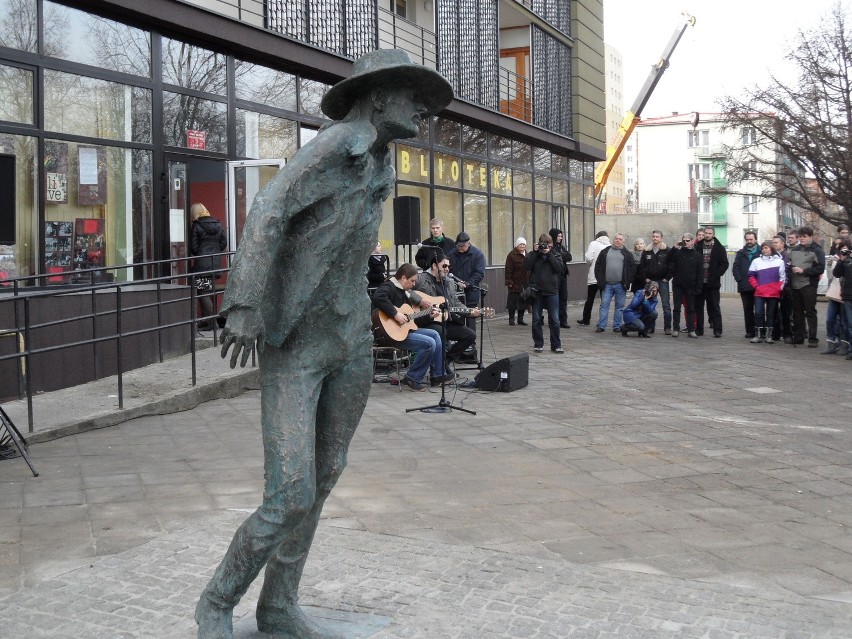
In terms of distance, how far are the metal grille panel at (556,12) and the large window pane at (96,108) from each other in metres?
16.1

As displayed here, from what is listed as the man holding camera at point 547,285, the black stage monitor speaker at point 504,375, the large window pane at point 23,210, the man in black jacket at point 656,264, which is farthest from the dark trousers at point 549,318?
the large window pane at point 23,210

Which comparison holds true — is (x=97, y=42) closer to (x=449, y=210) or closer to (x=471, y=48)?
(x=449, y=210)

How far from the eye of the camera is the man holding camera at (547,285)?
14.3m

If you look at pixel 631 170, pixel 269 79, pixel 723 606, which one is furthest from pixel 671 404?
pixel 631 170

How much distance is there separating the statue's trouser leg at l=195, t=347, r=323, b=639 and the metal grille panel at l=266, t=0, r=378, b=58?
12757 millimetres

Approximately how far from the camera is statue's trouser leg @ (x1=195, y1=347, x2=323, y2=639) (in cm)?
340

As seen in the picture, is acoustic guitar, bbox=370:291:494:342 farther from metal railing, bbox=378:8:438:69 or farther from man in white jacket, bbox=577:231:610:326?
metal railing, bbox=378:8:438:69

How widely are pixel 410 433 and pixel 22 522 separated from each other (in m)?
3.60

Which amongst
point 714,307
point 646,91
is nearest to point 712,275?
point 714,307

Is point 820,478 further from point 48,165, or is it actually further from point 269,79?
point 269,79

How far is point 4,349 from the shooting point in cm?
959

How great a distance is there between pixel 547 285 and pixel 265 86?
547cm

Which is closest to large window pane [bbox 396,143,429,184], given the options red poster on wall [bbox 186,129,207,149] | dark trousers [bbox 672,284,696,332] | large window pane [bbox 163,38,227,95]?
large window pane [bbox 163,38,227,95]

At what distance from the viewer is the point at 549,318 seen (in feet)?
46.5
